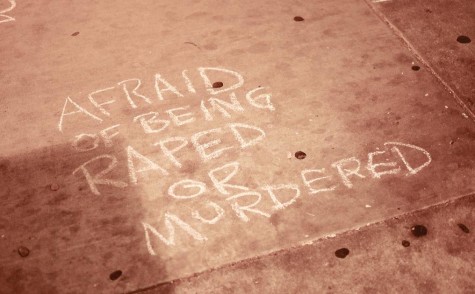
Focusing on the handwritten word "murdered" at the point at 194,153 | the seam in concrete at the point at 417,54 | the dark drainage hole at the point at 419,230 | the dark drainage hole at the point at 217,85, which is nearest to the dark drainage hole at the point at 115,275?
the handwritten word "murdered" at the point at 194,153

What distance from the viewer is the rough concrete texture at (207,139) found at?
218 cm

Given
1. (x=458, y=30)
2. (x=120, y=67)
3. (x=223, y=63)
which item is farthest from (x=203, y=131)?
(x=458, y=30)

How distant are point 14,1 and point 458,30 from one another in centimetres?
344

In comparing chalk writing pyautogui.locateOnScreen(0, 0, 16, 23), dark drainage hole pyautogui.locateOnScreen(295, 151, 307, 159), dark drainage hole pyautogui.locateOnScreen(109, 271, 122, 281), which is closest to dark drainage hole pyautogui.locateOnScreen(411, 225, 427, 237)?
dark drainage hole pyautogui.locateOnScreen(295, 151, 307, 159)

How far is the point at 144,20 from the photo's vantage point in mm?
3387

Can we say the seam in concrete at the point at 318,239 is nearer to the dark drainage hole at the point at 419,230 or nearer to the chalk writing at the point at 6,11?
the dark drainage hole at the point at 419,230

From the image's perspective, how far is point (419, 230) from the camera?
2180 millimetres

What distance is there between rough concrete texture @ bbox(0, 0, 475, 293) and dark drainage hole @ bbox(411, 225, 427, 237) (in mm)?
95

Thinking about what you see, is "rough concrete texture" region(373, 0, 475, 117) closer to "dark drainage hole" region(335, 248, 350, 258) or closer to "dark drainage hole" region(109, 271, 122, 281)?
"dark drainage hole" region(335, 248, 350, 258)

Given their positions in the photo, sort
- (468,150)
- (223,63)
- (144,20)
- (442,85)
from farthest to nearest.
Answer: (144,20) < (223,63) < (442,85) < (468,150)

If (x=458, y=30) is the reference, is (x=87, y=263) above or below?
below

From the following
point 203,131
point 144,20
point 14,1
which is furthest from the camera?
point 14,1

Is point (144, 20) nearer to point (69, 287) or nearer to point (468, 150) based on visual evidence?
point (69, 287)

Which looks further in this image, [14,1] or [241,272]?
[14,1]
